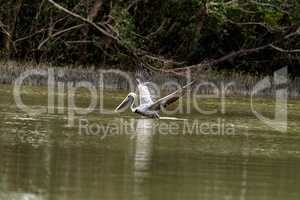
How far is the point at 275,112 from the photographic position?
2070 cm

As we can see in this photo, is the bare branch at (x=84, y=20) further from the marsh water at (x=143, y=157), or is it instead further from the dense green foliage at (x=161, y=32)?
the marsh water at (x=143, y=157)

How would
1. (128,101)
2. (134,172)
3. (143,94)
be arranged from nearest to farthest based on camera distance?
(134,172), (143,94), (128,101)

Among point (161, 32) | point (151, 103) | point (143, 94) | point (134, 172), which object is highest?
point (161, 32)

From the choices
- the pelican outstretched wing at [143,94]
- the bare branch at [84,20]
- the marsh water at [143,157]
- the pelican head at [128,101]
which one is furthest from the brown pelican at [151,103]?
the bare branch at [84,20]

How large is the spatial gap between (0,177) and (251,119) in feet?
33.2

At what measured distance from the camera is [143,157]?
437 inches

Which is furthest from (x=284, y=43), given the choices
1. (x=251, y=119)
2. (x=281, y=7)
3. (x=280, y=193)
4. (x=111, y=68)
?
(x=280, y=193)

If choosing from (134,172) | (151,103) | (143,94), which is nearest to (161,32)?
(143,94)

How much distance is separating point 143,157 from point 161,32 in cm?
2143

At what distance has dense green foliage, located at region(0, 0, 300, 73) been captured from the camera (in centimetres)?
3003

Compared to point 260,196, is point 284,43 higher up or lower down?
higher up

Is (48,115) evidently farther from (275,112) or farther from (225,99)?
(225,99)

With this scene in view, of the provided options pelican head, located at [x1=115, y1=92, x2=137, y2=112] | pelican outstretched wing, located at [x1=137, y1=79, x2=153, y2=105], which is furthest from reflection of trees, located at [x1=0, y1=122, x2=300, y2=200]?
pelican head, located at [x1=115, y1=92, x2=137, y2=112]

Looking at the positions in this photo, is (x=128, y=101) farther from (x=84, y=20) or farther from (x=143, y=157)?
(x=84, y=20)
